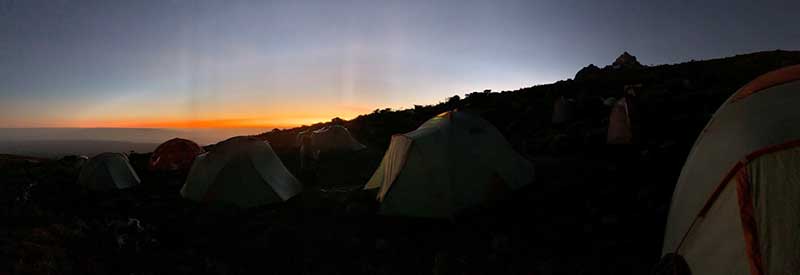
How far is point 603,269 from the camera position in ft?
21.4

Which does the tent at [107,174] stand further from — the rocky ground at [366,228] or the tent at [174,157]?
the tent at [174,157]

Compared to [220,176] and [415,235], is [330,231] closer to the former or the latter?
[415,235]

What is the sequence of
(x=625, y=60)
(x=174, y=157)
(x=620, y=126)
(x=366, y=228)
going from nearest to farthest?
(x=366, y=228)
(x=620, y=126)
(x=174, y=157)
(x=625, y=60)

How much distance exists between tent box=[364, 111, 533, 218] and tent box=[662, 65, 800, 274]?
4.24 meters

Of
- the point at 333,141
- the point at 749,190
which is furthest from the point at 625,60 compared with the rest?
the point at 749,190

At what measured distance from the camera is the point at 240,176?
11.9 meters

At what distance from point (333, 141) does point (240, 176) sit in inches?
391

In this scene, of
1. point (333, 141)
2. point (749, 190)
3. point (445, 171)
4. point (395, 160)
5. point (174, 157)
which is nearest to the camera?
point (749, 190)

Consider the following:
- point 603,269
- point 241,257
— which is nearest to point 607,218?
point 603,269

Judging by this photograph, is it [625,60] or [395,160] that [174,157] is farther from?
[625,60]

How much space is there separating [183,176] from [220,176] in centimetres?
760

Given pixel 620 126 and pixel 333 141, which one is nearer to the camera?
pixel 620 126

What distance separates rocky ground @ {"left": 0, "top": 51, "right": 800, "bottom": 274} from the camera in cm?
727

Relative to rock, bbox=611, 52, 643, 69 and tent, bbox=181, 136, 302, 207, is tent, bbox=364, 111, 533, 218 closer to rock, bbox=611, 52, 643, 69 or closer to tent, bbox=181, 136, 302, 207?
tent, bbox=181, 136, 302, 207
